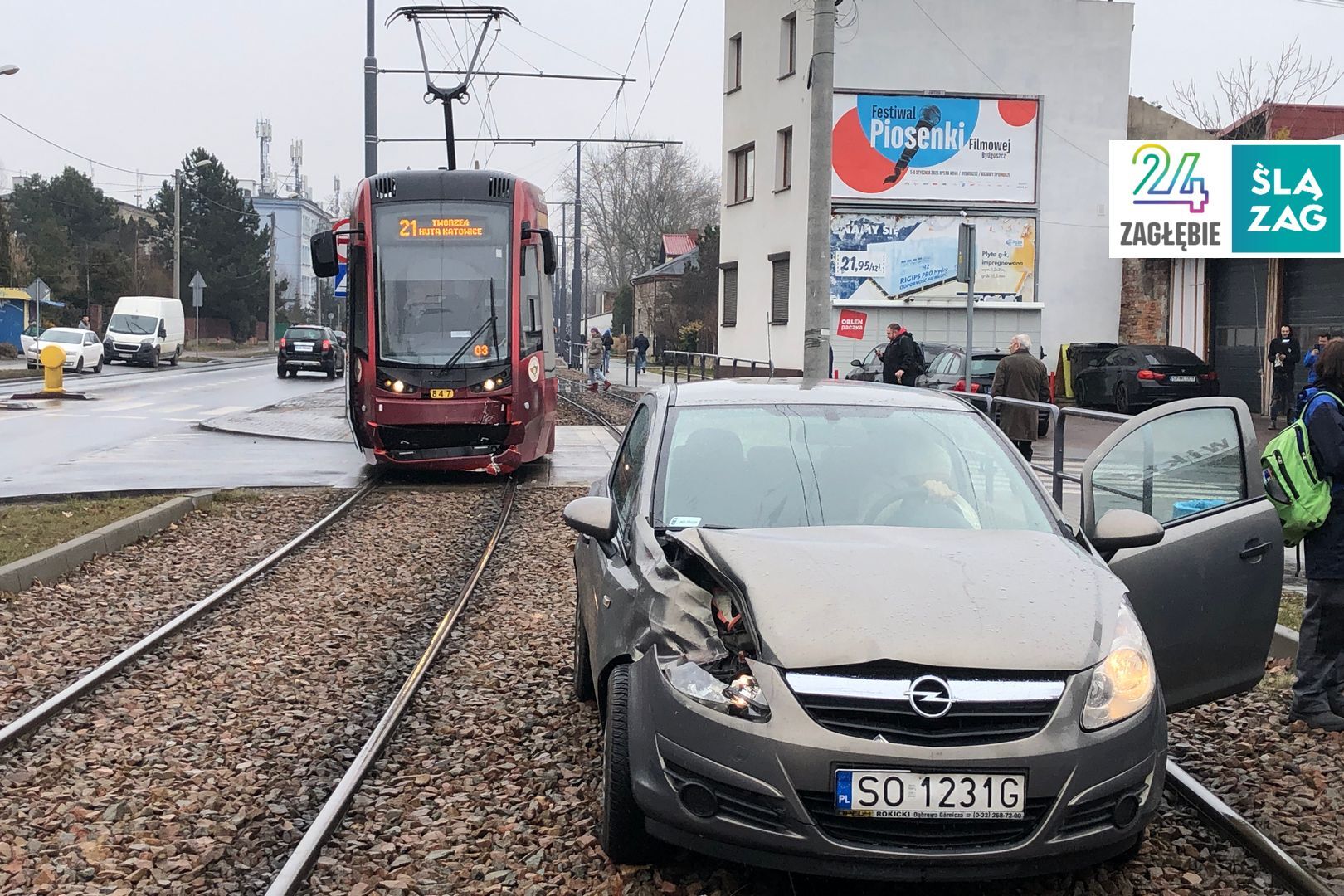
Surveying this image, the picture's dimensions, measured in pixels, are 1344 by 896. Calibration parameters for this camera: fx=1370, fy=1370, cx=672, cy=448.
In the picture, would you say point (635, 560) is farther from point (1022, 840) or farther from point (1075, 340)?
point (1075, 340)

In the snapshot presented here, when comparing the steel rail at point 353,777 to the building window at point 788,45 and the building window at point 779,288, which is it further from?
the building window at point 788,45

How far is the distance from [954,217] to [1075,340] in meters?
4.05

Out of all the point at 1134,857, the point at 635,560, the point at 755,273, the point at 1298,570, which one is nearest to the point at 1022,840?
the point at 1134,857

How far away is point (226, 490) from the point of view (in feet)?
43.0

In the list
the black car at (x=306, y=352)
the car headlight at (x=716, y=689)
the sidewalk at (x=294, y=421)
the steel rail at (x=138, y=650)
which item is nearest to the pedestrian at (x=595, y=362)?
the sidewalk at (x=294, y=421)

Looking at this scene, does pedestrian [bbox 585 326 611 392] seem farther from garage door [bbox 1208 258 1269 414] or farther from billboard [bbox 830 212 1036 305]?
garage door [bbox 1208 258 1269 414]

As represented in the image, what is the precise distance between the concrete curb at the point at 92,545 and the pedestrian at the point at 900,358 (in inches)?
367

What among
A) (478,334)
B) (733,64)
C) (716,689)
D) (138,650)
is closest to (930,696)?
(716,689)

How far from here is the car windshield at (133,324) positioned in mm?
50000

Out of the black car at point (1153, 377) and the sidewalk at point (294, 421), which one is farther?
the black car at point (1153, 377)

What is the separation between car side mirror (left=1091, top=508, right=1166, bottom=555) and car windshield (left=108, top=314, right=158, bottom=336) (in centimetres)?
4999

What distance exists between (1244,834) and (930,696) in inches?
60.5

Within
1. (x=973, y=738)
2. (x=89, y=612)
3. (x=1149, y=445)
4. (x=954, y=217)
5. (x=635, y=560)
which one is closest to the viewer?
(x=973, y=738)

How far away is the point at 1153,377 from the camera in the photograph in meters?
24.9
